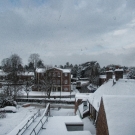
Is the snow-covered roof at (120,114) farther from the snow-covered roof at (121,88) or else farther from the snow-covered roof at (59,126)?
the snow-covered roof at (121,88)

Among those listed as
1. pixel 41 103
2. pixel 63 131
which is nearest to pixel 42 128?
pixel 63 131

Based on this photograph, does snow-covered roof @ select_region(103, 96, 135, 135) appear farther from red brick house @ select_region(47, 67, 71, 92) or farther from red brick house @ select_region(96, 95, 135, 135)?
red brick house @ select_region(47, 67, 71, 92)

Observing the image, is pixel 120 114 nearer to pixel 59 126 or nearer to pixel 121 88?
pixel 59 126

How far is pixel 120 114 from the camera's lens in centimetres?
1044

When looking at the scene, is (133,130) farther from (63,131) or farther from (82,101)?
(82,101)

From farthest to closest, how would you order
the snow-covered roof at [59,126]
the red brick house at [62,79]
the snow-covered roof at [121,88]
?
the red brick house at [62,79], the snow-covered roof at [121,88], the snow-covered roof at [59,126]

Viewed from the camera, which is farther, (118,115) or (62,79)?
(62,79)

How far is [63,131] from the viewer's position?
14.2 metres

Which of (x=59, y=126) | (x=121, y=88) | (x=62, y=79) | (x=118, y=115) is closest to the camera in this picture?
(x=118, y=115)

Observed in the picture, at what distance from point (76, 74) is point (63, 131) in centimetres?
8268

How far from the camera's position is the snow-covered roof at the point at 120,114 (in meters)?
9.62

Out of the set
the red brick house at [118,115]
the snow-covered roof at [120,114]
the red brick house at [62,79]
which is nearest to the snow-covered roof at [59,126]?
the red brick house at [118,115]

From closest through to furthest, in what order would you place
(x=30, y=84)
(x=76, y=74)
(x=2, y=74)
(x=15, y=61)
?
1. (x=30, y=84)
2. (x=2, y=74)
3. (x=15, y=61)
4. (x=76, y=74)

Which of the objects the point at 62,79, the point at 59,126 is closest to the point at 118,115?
the point at 59,126
